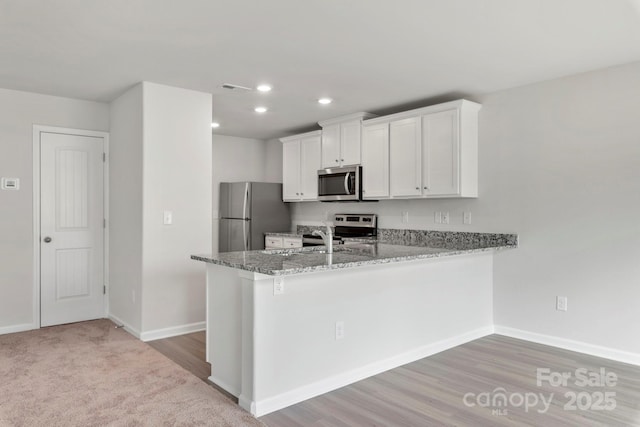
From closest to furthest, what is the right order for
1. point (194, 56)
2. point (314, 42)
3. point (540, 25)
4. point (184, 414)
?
point (184, 414)
point (540, 25)
point (314, 42)
point (194, 56)

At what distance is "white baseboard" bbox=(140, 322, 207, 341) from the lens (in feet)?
12.8

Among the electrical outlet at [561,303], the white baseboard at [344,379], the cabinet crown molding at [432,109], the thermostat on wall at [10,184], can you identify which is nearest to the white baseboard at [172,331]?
the white baseboard at [344,379]

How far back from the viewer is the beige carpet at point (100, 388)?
2430 millimetres

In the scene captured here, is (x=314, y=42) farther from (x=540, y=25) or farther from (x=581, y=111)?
(x=581, y=111)

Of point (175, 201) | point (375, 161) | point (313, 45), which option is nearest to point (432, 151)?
point (375, 161)

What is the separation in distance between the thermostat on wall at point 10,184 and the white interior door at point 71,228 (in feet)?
0.65

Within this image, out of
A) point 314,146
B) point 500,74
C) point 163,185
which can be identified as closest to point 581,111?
point 500,74

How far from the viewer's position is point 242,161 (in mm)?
6723

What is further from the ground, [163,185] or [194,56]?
[194,56]

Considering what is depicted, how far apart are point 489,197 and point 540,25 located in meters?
1.85

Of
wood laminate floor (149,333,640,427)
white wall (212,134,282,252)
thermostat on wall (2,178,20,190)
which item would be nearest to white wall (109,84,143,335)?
thermostat on wall (2,178,20,190)

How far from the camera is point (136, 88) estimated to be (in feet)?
13.1

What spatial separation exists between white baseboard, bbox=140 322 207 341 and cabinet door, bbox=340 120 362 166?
241cm

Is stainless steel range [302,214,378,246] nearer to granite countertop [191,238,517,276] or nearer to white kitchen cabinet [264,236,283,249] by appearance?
white kitchen cabinet [264,236,283,249]
